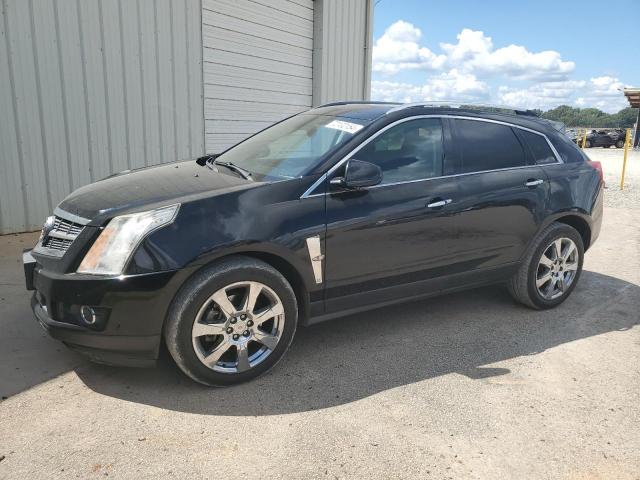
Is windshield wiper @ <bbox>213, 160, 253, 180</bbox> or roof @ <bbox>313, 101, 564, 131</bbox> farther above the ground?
roof @ <bbox>313, 101, 564, 131</bbox>

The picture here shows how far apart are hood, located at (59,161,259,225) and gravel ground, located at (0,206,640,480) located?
101cm

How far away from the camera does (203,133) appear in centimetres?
810

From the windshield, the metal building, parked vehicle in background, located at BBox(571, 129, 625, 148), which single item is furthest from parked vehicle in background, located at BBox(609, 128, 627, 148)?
the windshield

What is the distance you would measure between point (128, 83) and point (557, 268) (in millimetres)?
5510

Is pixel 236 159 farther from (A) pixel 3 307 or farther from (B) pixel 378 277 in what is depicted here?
(A) pixel 3 307

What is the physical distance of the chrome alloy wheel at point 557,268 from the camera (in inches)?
182

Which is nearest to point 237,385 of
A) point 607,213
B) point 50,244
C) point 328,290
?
point 328,290

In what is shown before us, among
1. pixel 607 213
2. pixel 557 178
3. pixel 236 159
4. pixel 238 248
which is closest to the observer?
pixel 238 248

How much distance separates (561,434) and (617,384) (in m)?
0.86

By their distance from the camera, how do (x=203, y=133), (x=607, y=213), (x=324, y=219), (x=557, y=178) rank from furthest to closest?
(x=607, y=213) → (x=203, y=133) → (x=557, y=178) → (x=324, y=219)

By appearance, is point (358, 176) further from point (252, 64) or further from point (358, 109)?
point (252, 64)

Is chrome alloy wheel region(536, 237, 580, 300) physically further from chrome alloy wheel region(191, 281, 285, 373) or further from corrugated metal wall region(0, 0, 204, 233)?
corrugated metal wall region(0, 0, 204, 233)

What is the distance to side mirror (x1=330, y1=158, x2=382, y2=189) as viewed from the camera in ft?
11.1

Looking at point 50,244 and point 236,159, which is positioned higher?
point 236,159
